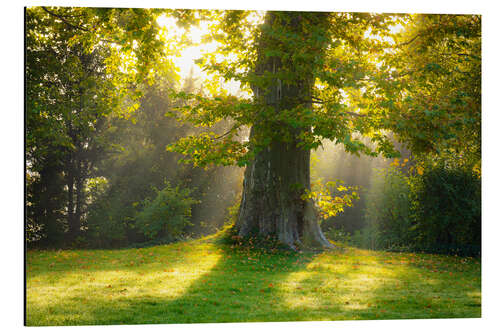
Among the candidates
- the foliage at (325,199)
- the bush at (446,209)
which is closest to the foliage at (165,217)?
the foliage at (325,199)

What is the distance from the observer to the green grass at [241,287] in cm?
450

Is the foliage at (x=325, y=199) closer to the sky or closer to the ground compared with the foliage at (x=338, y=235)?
closer to the sky

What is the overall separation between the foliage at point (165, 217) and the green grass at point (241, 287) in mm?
2069

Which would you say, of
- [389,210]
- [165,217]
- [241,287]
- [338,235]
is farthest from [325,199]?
[165,217]

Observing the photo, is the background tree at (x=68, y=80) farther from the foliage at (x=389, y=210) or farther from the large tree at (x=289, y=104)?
the foliage at (x=389, y=210)

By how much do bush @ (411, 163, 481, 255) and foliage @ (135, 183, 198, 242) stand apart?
456 centimetres

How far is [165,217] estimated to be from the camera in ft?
31.1

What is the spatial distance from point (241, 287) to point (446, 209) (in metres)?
4.44

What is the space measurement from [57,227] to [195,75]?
6.73 metres

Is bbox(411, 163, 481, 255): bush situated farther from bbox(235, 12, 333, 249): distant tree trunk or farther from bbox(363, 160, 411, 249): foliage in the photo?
bbox(235, 12, 333, 249): distant tree trunk

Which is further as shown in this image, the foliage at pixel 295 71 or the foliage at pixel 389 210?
the foliage at pixel 389 210

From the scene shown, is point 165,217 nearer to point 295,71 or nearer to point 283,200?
point 283,200

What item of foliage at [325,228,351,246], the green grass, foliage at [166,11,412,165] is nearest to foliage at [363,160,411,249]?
foliage at [325,228,351,246]

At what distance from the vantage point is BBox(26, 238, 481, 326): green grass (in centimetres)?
450
